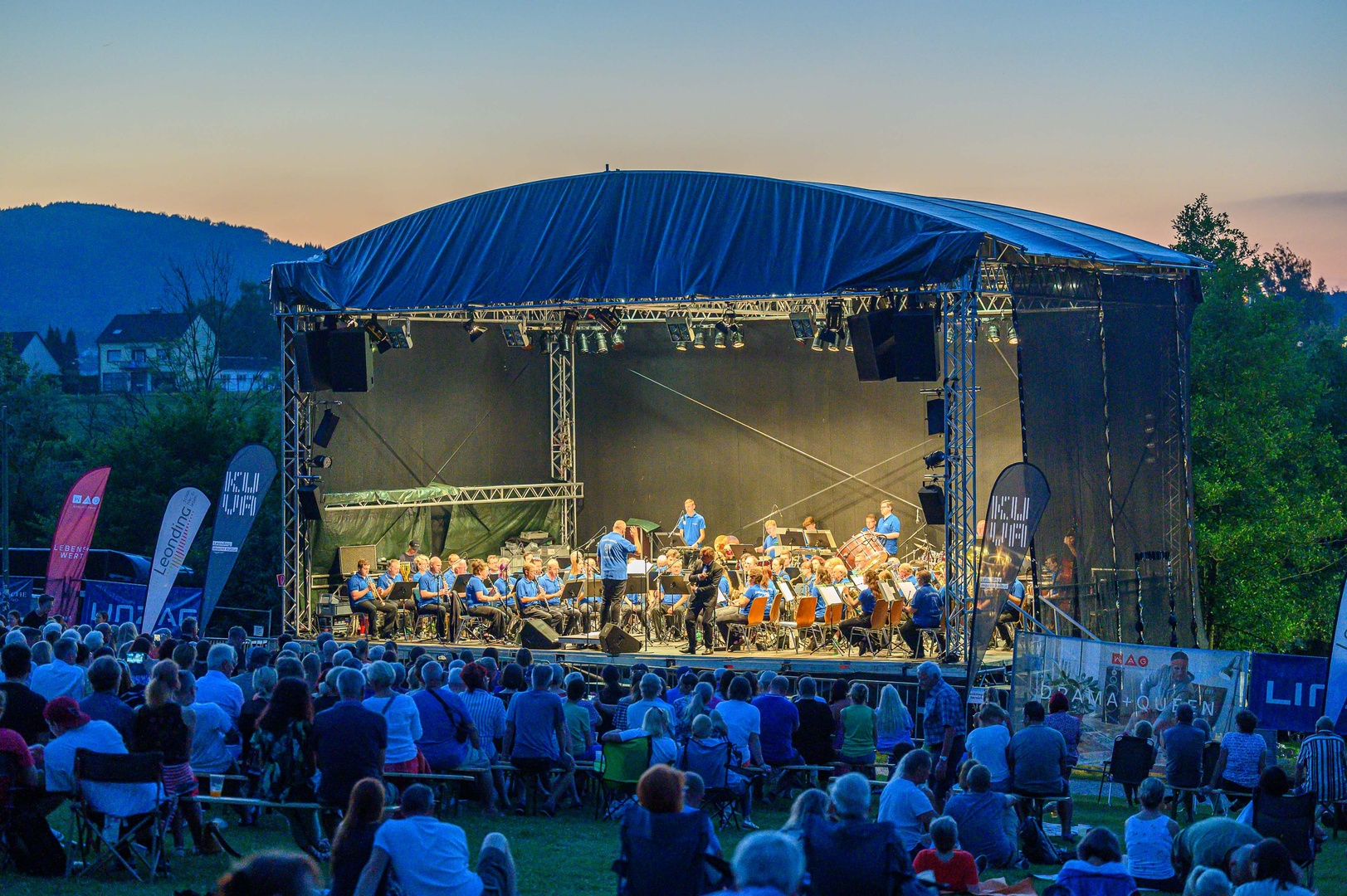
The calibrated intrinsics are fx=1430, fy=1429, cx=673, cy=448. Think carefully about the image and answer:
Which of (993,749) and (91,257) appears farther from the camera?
(91,257)

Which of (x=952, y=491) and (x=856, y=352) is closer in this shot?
(x=952, y=491)

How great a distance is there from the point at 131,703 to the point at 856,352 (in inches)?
399

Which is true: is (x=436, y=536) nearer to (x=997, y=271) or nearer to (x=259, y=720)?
(x=997, y=271)

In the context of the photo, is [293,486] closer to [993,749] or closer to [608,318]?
[608,318]

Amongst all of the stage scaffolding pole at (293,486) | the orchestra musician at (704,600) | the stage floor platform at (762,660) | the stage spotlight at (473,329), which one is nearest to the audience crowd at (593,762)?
the stage floor platform at (762,660)

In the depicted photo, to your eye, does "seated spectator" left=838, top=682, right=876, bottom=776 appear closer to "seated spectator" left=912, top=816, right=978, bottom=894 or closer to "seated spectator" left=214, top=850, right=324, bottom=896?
"seated spectator" left=912, top=816, right=978, bottom=894

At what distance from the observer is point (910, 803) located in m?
7.23

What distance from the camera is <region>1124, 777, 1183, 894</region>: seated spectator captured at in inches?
304

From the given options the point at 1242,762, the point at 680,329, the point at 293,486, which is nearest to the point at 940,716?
the point at 1242,762

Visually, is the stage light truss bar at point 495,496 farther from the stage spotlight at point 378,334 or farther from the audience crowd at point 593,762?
the audience crowd at point 593,762

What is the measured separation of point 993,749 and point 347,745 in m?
4.38

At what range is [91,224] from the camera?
137750mm

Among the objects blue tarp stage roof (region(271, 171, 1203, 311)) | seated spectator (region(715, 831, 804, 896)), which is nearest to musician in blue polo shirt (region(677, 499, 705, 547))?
blue tarp stage roof (region(271, 171, 1203, 311))

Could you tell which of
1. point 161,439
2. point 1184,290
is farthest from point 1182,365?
point 161,439
